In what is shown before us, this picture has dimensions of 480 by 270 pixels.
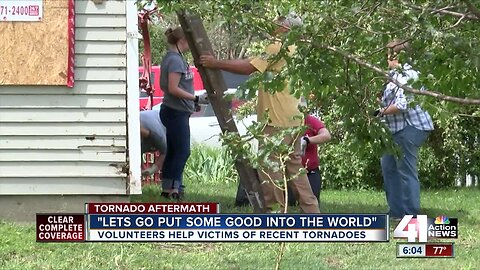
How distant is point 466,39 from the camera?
11.9 feet

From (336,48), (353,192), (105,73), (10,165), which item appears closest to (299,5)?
(336,48)

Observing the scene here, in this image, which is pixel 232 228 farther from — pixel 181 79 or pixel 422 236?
pixel 181 79

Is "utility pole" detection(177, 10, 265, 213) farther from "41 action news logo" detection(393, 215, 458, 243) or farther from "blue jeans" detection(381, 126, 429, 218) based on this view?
"41 action news logo" detection(393, 215, 458, 243)

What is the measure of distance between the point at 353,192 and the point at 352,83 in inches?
282

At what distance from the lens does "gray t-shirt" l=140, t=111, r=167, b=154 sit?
8.95 m

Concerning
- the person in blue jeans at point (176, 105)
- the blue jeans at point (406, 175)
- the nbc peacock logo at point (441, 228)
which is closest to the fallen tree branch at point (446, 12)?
the nbc peacock logo at point (441, 228)

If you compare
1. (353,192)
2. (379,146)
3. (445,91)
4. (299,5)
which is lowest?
(353,192)

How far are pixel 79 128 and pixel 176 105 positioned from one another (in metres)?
1.50

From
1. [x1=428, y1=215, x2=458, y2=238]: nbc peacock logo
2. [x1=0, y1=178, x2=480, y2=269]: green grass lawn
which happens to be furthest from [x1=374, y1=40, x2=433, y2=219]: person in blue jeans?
[x1=428, y1=215, x2=458, y2=238]: nbc peacock logo

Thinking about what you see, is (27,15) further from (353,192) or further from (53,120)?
(353,192)

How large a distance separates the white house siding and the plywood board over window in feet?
0.37

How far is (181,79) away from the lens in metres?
8.28

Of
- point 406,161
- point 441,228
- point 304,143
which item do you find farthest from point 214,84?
point 441,228

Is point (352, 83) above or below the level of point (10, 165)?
above
